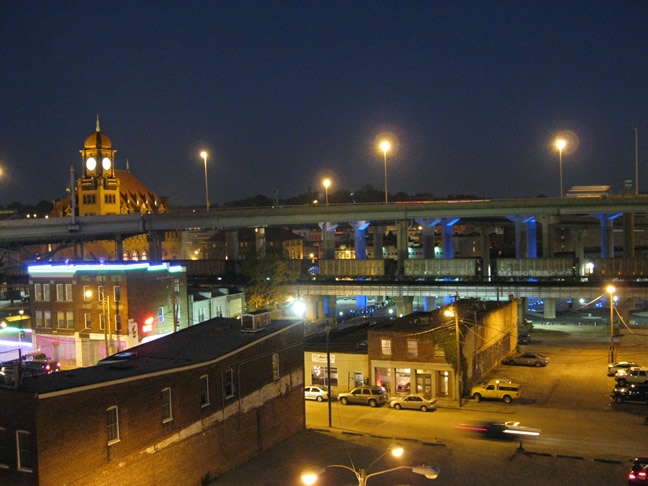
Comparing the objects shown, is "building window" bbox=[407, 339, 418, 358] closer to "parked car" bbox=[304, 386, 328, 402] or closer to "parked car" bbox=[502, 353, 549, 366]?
"parked car" bbox=[304, 386, 328, 402]

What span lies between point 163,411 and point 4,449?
17.4 feet

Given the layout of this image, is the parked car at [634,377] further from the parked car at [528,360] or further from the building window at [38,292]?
the building window at [38,292]

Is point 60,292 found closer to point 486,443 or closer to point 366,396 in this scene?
point 366,396

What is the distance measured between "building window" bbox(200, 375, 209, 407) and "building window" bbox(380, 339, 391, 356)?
16.2m

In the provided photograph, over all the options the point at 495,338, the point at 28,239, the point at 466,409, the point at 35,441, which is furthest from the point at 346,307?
the point at 35,441

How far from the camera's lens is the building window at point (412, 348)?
38.4 m

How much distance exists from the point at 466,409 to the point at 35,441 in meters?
23.3

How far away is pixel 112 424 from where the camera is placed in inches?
816

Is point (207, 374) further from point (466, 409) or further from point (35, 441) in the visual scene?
point (466, 409)

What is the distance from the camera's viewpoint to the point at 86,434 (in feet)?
64.4

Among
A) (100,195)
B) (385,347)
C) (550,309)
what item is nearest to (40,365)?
(385,347)

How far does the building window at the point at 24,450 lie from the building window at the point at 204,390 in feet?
23.9

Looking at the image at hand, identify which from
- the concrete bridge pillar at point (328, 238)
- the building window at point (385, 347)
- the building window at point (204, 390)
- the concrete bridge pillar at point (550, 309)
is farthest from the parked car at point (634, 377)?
the concrete bridge pillar at point (328, 238)

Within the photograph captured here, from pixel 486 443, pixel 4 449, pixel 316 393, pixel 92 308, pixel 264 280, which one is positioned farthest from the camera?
pixel 264 280
